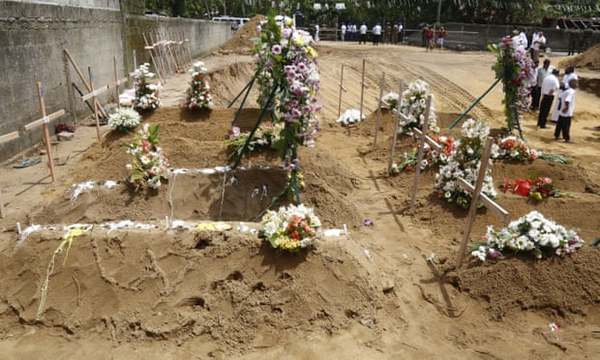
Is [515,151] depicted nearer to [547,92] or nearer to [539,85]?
[547,92]

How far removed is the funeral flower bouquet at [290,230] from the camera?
513 cm

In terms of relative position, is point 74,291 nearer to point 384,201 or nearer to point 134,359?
point 134,359

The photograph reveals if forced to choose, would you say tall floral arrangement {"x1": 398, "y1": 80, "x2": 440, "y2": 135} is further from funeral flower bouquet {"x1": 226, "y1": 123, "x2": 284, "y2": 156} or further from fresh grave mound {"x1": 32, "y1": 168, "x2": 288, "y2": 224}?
fresh grave mound {"x1": 32, "y1": 168, "x2": 288, "y2": 224}

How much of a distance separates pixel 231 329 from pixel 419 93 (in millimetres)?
7567

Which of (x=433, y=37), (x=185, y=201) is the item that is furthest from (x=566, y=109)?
(x=433, y=37)

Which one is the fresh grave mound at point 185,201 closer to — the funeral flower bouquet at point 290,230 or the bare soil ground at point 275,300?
the bare soil ground at point 275,300

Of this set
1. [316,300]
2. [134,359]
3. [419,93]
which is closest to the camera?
[134,359]

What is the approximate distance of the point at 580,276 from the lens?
5.39 metres

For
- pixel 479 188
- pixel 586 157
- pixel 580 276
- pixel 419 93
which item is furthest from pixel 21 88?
pixel 586 157

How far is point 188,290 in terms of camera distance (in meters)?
5.01

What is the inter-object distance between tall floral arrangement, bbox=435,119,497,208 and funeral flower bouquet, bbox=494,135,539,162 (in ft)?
5.72

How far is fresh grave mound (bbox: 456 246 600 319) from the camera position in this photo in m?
5.30

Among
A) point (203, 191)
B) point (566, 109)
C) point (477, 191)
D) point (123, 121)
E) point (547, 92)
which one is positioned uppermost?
point (547, 92)

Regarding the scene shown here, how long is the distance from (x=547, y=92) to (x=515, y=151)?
5323 mm
